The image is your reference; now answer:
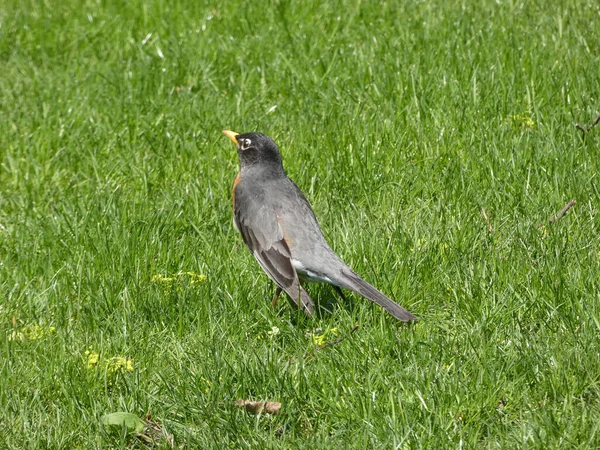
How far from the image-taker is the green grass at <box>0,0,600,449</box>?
3.74 m

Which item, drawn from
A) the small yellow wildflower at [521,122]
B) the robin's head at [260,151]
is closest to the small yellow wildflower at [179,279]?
the robin's head at [260,151]

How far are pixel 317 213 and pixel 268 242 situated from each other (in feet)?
2.51

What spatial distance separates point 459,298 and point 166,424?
1538 mm

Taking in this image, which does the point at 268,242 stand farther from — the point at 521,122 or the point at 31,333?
the point at 521,122

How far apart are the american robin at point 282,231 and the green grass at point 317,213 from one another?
136 millimetres

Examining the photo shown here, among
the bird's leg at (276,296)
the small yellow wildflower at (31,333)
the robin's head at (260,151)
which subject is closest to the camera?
the small yellow wildflower at (31,333)

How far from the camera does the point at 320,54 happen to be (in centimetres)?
710

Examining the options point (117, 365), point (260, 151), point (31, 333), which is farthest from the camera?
point (260, 151)

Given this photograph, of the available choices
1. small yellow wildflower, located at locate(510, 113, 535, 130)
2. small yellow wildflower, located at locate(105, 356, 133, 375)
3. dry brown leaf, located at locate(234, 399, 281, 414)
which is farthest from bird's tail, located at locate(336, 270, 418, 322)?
small yellow wildflower, located at locate(510, 113, 535, 130)

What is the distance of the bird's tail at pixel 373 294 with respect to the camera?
13.6 feet

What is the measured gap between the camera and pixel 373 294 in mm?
4246

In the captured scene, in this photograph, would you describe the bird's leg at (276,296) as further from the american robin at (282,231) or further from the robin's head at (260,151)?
the robin's head at (260,151)

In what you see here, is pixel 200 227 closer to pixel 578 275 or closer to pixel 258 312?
pixel 258 312

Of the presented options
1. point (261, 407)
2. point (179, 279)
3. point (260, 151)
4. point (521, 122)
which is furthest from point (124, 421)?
point (521, 122)
